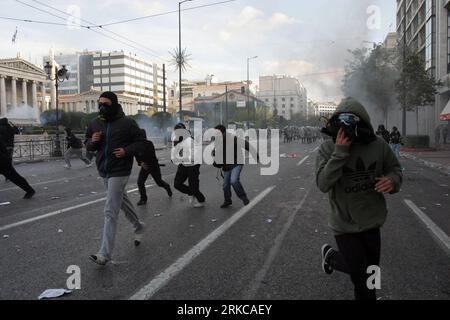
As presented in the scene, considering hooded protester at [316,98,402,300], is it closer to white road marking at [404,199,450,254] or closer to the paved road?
the paved road

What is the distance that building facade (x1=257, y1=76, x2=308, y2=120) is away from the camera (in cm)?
16350

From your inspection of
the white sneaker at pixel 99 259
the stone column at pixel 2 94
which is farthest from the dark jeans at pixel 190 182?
the stone column at pixel 2 94

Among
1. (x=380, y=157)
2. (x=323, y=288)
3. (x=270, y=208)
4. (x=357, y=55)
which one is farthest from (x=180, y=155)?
(x=357, y=55)

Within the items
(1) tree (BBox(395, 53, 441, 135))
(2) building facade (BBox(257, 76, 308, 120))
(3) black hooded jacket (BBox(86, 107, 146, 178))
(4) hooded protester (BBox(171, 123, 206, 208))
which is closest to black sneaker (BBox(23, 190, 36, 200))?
(4) hooded protester (BBox(171, 123, 206, 208))

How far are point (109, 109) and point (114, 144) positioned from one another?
375mm

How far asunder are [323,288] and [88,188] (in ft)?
29.0

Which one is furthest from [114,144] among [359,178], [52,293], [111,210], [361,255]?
[361,255]

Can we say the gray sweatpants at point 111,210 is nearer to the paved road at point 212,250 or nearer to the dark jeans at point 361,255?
the paved road at point 212,250

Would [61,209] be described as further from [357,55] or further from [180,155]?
[357,55]

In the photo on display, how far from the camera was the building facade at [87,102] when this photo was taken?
120562 millimetres

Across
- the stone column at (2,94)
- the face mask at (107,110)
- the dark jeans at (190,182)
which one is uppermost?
the stone column at (2,94)

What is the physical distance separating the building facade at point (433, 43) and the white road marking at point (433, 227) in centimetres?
2405

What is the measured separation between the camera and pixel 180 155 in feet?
29.9

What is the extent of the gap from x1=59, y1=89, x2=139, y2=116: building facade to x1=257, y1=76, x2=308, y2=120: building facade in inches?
1942
